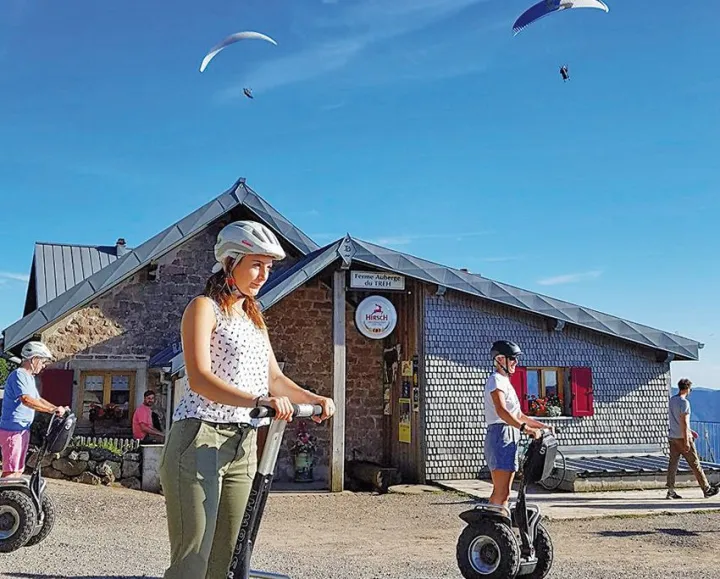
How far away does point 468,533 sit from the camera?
5391 millimetres

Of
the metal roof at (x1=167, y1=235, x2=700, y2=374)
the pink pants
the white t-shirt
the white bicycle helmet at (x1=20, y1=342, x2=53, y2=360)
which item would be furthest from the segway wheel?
the metal roof at (x1=167, y1=235, x2=700, y2=374)

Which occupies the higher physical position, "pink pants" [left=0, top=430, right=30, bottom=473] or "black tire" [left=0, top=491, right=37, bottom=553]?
"pink pants" [left=0, top=430, right=30, bottom=473]

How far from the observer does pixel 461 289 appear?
12.7 metres

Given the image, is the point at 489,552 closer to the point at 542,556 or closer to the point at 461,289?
the point at 542,556

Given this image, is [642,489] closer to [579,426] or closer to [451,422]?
[579,426]

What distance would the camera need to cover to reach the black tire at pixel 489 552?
16.9 feet

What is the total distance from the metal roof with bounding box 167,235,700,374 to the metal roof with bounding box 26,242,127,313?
5645mm

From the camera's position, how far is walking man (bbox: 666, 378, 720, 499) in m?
10.5

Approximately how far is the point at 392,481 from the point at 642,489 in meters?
3.76

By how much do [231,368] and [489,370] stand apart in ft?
34.5

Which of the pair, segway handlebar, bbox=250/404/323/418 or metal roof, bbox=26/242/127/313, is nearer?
segway handlebar, bbox=250/404/323/418

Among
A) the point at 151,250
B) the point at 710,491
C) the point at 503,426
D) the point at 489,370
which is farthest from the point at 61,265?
the point at 503,426

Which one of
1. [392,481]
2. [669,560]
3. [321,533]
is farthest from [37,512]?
[392,481]

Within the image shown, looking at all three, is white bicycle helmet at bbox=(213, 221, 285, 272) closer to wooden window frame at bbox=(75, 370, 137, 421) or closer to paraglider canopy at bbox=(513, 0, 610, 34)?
paraglider canopy at bbox=(513, 0, 610, 34)
